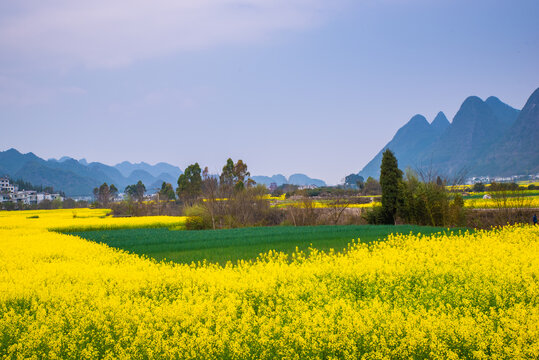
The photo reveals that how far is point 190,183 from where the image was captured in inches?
3238

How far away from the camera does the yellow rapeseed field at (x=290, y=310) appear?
5.53 metres

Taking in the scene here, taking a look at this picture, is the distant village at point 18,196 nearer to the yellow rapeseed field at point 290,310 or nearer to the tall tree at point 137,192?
the tall tree at point 137,192

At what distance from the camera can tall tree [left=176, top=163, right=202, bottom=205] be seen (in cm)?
7812

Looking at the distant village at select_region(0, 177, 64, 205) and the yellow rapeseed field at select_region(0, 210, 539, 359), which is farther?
the distant village at select_region(0, 177, 64, 205)

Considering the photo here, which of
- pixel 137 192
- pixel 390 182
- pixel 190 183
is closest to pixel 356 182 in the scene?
pixel 190 183

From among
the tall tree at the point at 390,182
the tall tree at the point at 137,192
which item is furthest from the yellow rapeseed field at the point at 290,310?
the tall tree at the point at 137,192

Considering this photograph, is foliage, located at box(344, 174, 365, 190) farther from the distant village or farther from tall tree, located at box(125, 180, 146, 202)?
the distant village

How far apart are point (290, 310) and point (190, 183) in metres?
76.5

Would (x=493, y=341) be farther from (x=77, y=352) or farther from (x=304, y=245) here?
(x=304, y=245)

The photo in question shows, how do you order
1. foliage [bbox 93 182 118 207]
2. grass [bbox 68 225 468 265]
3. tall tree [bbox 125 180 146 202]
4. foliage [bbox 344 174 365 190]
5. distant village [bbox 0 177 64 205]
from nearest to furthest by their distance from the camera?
grass [bbox 68 225 468 265]
foliage [bbox 344 174 365 190]
tall tree [bbox 125 180 146 202]
foliage [bbox 93 182 118 207]
distant village [bbox 0 177 64 205]

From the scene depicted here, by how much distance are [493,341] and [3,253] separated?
17254mm

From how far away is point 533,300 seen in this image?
7418 mm

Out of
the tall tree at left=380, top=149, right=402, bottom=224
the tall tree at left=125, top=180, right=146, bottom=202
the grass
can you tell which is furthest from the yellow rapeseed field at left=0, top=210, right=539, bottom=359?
the tall tree at left=125, top=180, right=146, bottom=202

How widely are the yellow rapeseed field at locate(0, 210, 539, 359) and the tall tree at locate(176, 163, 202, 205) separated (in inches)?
2600
